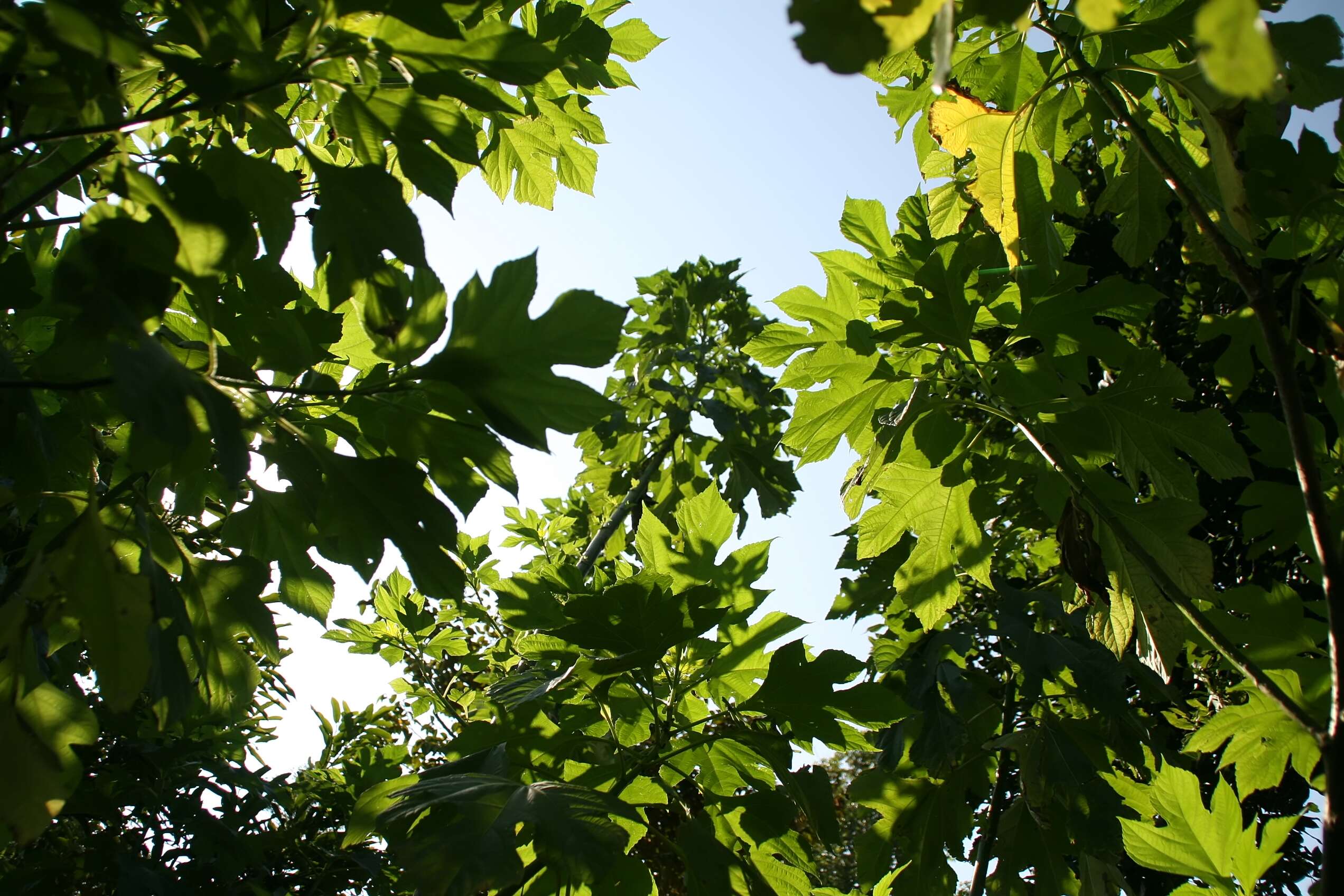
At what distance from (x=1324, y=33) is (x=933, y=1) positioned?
0.95 m

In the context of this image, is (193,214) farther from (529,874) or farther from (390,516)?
(529,874)

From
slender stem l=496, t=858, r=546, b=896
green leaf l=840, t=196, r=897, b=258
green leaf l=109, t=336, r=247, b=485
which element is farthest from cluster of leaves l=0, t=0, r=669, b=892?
green leaf l=840, t=196, r=897, b=258

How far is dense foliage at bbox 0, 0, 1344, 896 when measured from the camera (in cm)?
79

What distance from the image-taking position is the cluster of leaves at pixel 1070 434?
1.29m

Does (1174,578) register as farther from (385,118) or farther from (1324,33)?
(385,118)

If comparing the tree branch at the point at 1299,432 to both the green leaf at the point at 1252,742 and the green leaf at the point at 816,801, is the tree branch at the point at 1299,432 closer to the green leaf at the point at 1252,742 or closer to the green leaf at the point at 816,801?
the green leaf at the point at 816,801

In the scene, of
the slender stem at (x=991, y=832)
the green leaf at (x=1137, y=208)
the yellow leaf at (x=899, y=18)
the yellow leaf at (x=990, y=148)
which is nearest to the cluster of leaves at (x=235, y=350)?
the yellow leaf at (x=899, y=18)

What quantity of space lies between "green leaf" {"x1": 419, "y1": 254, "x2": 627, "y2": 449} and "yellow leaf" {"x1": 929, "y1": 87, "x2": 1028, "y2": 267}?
0.84 m

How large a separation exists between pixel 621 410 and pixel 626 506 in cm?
240

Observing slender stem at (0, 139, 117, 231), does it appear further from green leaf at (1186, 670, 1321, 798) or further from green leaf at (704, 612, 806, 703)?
green leaf at (1186, 670, 1321, 798)

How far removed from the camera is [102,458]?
6.18 feet

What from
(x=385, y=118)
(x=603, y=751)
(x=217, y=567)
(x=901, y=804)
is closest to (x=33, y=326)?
(x=217, y=567)

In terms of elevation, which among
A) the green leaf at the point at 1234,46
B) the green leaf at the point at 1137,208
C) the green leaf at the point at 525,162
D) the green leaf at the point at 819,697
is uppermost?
the green leaf at the point at 525,162

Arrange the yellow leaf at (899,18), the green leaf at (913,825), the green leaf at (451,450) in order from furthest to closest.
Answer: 1. the green leaf at (913,825)
2. the green leaf at (451,450)
3. the yellow leaf at (899,18)
